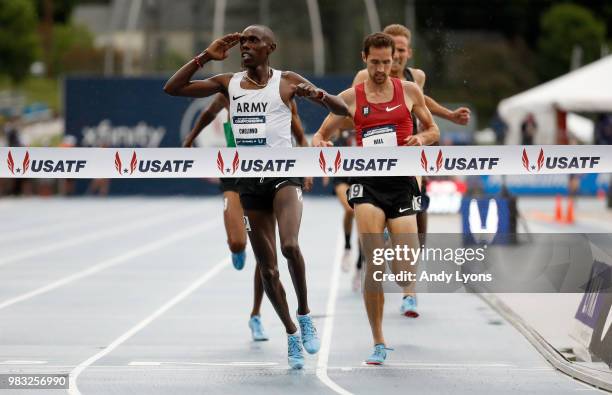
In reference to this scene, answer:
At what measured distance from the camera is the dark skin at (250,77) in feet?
29.4

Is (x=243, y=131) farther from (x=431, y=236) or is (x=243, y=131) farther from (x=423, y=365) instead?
(x=423, y=365)

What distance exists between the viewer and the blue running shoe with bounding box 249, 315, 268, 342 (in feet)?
34.4

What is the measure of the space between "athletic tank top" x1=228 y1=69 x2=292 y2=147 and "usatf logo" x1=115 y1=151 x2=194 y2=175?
49 centimetres

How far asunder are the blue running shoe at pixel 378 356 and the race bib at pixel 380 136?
150cm

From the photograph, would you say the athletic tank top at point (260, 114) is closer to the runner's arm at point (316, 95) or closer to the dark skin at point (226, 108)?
the runner's arm at point (316, 95)

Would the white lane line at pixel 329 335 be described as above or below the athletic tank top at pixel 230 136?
below

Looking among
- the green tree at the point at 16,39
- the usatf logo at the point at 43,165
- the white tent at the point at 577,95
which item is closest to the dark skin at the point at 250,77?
the usatf logo at the point at 43,165

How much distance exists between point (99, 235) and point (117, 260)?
17.6ft

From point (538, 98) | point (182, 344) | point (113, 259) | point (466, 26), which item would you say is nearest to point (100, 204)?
point (538, 98)

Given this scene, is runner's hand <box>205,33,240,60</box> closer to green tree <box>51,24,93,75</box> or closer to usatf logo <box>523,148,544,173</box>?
usatf logo <box>523,148,544,173</box>

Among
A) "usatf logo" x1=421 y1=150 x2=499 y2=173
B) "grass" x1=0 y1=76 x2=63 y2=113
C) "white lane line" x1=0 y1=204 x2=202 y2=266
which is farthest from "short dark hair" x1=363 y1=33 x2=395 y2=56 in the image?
"grass" x1=0 y1=76 x2=63 y2=113

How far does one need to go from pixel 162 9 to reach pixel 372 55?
46365 millimetres

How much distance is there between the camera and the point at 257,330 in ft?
34.7

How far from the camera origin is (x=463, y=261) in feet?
29.9
